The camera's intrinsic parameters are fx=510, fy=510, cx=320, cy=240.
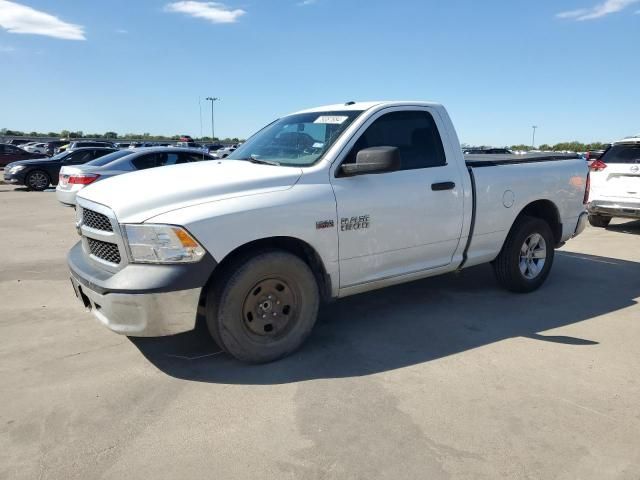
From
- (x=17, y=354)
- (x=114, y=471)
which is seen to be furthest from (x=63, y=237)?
(x=114, y=471)

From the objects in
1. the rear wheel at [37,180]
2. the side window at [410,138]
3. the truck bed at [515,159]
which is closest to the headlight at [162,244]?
the side window at [410,138]

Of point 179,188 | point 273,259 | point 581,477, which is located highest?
point 179,188

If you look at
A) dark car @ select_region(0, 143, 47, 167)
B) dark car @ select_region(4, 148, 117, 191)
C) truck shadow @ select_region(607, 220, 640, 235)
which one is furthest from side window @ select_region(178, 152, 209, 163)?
dark car @ select_region(0, 143, 47, 167)

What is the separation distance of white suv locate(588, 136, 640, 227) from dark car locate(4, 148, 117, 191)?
15.2 metres

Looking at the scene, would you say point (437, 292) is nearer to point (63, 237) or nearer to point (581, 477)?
point (581, 477)

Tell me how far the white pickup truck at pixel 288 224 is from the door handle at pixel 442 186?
17mm

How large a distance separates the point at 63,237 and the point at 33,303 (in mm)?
3917

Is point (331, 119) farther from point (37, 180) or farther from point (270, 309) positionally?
point (37, 180)

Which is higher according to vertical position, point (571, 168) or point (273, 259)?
point (571, 168)

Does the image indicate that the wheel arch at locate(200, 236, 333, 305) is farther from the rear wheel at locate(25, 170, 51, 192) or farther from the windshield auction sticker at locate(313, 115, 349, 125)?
the rear wheel at locate(25, 170, 51, 192)

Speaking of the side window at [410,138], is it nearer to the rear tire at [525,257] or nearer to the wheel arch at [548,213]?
the rear tire at [525,257]

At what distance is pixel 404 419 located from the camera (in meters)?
3.02

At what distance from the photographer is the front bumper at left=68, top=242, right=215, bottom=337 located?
3.21m

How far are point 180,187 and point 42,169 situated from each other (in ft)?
55.1
